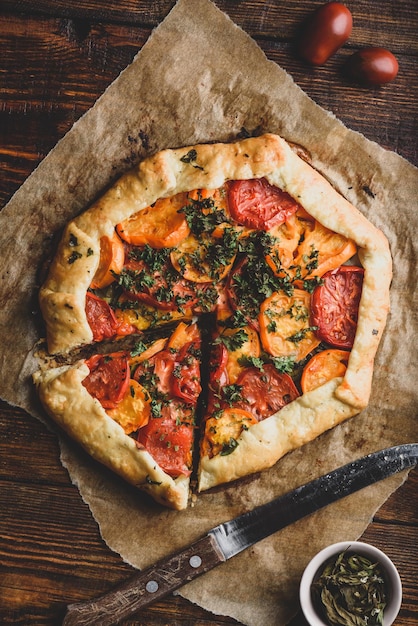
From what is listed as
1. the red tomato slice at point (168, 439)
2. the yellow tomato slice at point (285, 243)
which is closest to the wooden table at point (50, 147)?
the red tomato slice at point (168, 439)

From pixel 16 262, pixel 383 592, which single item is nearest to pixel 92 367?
pixel 16 262

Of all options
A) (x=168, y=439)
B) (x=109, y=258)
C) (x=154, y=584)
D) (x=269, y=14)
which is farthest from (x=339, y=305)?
(x=154, y=584)

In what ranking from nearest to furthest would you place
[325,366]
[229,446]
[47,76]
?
1. [229,446]
2. [325,366]
3. [47,76]

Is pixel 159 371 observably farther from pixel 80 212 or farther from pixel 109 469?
pixel 80 212

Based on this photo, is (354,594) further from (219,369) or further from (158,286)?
(158,286)

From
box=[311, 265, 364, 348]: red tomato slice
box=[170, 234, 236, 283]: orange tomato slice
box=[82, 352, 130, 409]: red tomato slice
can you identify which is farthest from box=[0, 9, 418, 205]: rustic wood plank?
box=[311, 265, 364, 348]: red tomato slice
